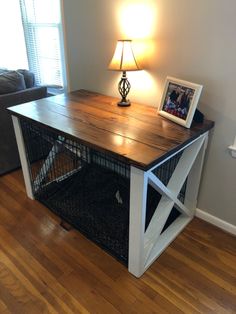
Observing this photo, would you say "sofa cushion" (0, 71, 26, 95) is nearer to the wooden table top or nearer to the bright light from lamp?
the wooden table top

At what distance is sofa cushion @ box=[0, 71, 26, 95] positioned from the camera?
89.1 inches

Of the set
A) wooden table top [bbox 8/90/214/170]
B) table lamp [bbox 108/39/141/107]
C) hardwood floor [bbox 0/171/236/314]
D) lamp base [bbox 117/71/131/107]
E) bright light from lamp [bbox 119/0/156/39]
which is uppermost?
bright light from lamp [bbox 119/0/156/39]

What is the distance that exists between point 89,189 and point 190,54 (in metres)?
1.26

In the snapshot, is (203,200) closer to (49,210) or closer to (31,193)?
(49,210)

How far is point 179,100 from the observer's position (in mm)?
1504

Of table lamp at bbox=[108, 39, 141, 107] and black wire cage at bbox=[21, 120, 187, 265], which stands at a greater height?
table lamp at bbox=[108, 39, 141, 107]

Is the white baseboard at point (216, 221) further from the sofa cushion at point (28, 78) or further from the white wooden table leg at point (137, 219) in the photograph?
the sofa cushion at point (28, 78)

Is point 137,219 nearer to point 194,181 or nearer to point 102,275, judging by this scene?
point 102,275

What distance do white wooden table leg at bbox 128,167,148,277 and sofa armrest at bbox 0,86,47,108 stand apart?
1582 mm

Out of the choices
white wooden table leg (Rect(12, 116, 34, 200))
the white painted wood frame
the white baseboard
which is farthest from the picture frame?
white wooden table leg (Rect(12, 116, 34, 200))

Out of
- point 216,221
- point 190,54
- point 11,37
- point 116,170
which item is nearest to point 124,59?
point 190,54

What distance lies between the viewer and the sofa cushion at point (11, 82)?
2264 millimetres

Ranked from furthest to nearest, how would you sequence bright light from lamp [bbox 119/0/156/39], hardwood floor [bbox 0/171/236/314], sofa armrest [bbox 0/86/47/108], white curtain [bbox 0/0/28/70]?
white curtain [bbox 0/0/28/70] → sofa armrest [bbox 0/86/47/108] → bright light from lamp [bbox 119/0/156/39] → hardwood floor [bbox 0/171/236/314]

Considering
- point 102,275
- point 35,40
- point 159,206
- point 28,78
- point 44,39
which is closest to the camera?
point 102,275
